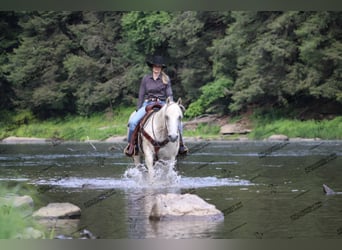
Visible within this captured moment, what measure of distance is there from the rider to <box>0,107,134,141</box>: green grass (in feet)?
1.21

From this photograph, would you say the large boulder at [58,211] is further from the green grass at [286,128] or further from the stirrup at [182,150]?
the green grass at [286,128]

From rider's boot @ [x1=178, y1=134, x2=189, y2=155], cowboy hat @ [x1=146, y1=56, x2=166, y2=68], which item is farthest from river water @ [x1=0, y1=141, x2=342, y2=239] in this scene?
cowboy hat @ [x1=146, y1=56, x2=166, y2=68]

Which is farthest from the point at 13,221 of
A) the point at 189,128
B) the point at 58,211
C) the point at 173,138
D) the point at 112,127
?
the point at 189,128

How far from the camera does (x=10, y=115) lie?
28.8 feet

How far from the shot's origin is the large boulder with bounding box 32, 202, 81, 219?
22.9 ft

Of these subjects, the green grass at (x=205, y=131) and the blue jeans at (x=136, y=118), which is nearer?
the blue jeans at (x=136, y=118)

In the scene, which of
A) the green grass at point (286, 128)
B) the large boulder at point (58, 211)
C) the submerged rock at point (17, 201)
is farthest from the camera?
the green grass at point (286, 128)

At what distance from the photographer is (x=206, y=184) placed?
8.51 metres

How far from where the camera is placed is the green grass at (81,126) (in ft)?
29.6

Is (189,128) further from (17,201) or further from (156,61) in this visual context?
(17,201)

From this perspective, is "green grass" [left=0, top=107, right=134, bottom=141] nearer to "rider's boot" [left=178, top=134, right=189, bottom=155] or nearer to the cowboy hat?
the cowboy hat

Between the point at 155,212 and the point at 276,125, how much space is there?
2777 mm

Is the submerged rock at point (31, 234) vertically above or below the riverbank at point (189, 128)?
below

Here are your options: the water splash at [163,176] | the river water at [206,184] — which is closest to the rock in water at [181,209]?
the river water at [206,184]
